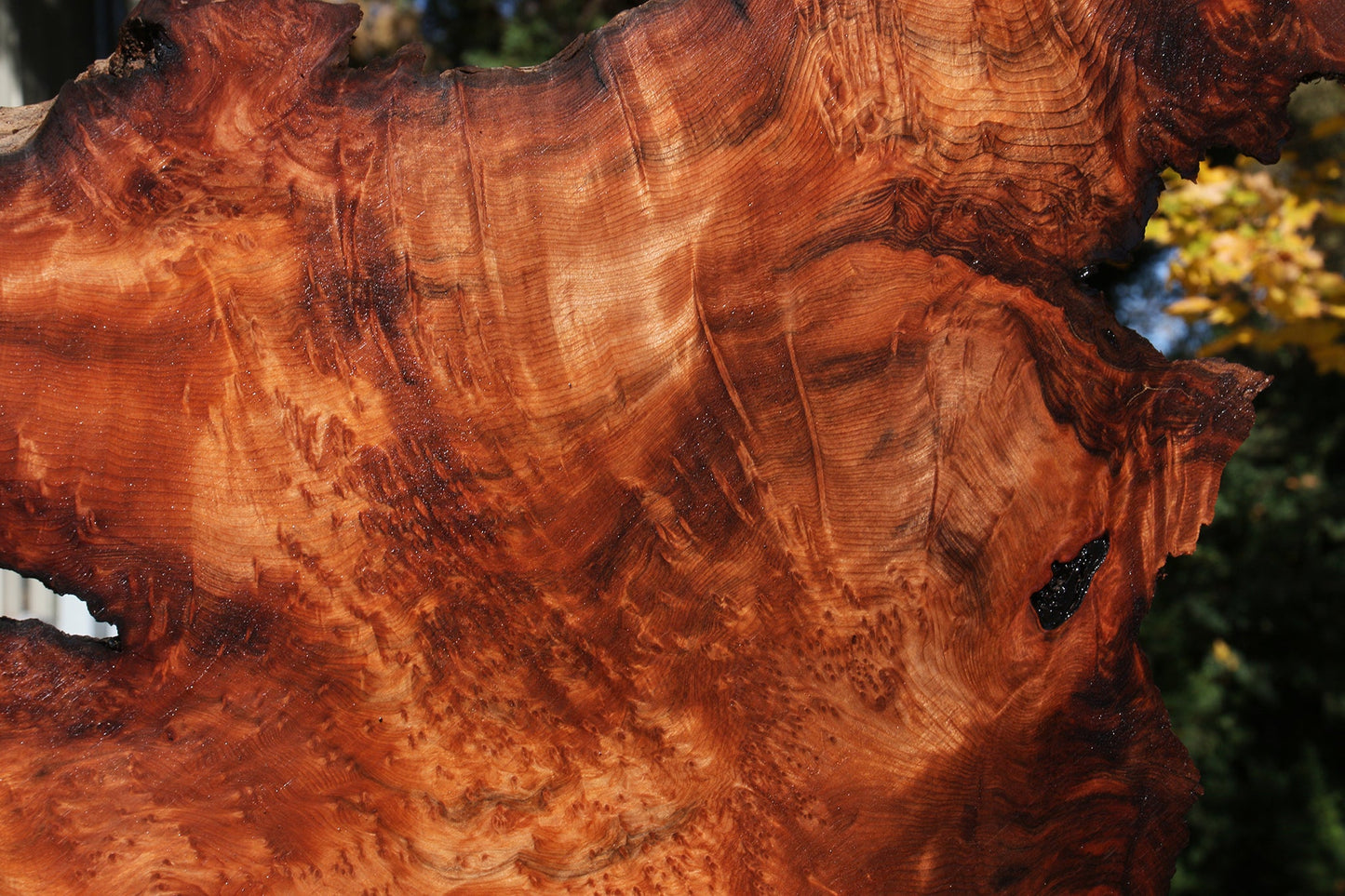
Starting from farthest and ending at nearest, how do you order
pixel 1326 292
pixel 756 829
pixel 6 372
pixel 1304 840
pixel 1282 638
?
pixel 1282 638 < pixel 1304 840 < pixel 1326 292 < pixel 756 829 < pixel 6 372

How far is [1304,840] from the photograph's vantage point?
5871 mm

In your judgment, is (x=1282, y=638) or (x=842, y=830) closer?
(x=842, y=830)

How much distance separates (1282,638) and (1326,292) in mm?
5072

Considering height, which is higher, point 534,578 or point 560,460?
point 560,460

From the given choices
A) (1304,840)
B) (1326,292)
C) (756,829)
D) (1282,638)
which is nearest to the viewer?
(756,829)

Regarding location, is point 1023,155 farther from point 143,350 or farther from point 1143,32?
point 143,350

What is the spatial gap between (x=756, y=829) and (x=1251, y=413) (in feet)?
2.23

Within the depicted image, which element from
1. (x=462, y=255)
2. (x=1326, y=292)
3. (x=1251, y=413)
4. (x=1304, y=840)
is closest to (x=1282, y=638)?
(x=1304, y=840)

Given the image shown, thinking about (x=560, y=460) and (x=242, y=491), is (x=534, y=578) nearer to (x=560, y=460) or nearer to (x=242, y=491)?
(x=560, y=460)

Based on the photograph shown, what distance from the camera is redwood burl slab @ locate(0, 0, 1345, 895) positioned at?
1.08 metres

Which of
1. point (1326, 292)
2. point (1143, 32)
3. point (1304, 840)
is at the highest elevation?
point (1143, 32)

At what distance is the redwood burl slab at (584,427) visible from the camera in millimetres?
1080

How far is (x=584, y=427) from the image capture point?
3.64 ft

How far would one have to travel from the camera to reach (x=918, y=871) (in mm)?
1189
